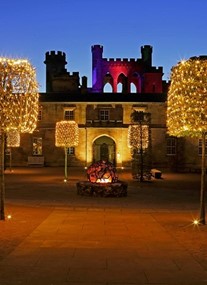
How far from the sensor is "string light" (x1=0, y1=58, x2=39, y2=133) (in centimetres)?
1234

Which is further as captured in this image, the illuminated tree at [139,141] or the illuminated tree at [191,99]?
the illuminated tree at [139,141]

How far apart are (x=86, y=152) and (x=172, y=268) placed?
4000 cm

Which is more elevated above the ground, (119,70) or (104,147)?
(119,70)

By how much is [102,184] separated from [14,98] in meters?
7.17

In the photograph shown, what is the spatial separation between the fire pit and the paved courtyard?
177 cm

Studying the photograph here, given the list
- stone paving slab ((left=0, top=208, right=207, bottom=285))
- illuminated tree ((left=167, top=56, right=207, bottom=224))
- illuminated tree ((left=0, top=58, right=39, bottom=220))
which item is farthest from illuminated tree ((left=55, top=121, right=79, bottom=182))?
stone paving slab ((left=0, top=208, right=207, bottom=285))

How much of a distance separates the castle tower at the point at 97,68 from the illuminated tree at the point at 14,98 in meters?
58.9

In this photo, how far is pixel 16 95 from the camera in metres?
12.5

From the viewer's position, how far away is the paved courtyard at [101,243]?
6875 millimetres

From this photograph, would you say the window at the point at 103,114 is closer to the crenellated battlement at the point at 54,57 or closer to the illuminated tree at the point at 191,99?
the crenellated battlement at the point at 54,57

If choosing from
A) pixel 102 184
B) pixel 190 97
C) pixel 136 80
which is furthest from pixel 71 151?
pixel 190 97

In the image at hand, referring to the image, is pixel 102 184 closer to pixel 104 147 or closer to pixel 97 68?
pixel 104 147

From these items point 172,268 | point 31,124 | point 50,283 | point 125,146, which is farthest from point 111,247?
point 125,146

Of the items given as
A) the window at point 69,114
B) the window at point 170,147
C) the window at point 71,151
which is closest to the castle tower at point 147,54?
the window at point 170,147
